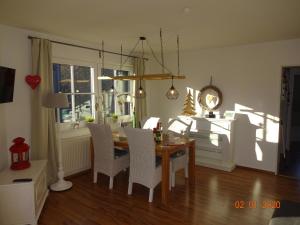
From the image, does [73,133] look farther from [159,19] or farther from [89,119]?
[159,19]

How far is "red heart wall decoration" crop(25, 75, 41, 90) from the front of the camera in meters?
3.38

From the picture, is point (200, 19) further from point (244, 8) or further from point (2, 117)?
point (2, 117)

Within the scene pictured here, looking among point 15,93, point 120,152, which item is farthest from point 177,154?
point 15,93

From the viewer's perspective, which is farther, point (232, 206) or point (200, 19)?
point (232, 206)

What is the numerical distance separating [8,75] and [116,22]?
1.54 metres

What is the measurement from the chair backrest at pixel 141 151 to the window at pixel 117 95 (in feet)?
5.62

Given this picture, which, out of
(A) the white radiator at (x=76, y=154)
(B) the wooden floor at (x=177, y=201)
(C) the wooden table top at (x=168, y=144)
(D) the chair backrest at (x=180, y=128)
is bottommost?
(B) the wooden floor at (x=177, y=201)

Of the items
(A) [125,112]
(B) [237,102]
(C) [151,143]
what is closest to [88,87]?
(A) [125,112]

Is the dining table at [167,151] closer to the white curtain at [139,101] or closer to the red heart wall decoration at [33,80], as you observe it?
the white curtain at [139,101]

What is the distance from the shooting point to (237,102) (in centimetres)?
455

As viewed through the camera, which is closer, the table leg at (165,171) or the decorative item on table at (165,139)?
the table leg at (165,171)

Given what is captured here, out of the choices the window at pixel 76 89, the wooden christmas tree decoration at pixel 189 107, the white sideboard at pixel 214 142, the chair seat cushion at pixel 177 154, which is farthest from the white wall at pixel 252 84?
the window at pixel 76 89

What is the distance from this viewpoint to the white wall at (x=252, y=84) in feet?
13.5

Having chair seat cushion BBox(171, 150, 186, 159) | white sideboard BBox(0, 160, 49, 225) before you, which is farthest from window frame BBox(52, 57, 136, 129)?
chair seat cushion BBox(171, 150, 186, 159)
